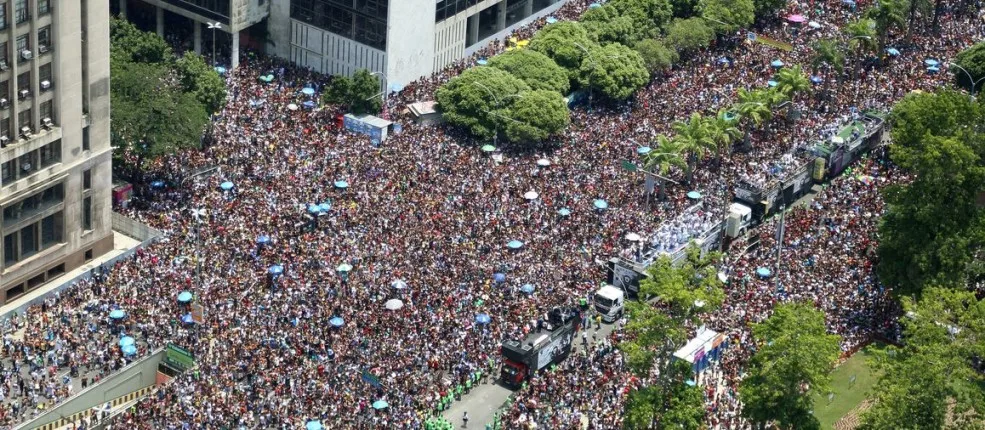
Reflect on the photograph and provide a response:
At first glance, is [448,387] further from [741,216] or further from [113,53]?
[113,53]

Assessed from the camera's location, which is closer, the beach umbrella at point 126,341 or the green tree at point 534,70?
the beach umbrella at point 126,341

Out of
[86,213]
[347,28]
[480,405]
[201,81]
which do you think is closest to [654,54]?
[347,28]

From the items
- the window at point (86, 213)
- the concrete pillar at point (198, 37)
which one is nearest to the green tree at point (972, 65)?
the concrete pillar at point (198, 37)

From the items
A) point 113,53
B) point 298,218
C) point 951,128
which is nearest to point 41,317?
point 298,218

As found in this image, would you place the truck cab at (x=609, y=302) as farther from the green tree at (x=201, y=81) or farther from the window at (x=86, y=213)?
the green tree at (x=201, y=81)

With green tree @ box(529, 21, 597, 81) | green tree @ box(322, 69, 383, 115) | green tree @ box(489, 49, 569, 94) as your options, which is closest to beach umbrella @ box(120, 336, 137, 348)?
green tree @ box(322, 69, 383, 115)

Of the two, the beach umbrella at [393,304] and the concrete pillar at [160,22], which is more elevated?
the concrete pillar at [160,22]

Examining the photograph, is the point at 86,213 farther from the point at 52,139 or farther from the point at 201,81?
the point at 201,81

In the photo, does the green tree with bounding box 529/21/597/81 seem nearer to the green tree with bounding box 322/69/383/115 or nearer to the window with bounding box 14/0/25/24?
the green tree with bounding box 322/69/383/115
